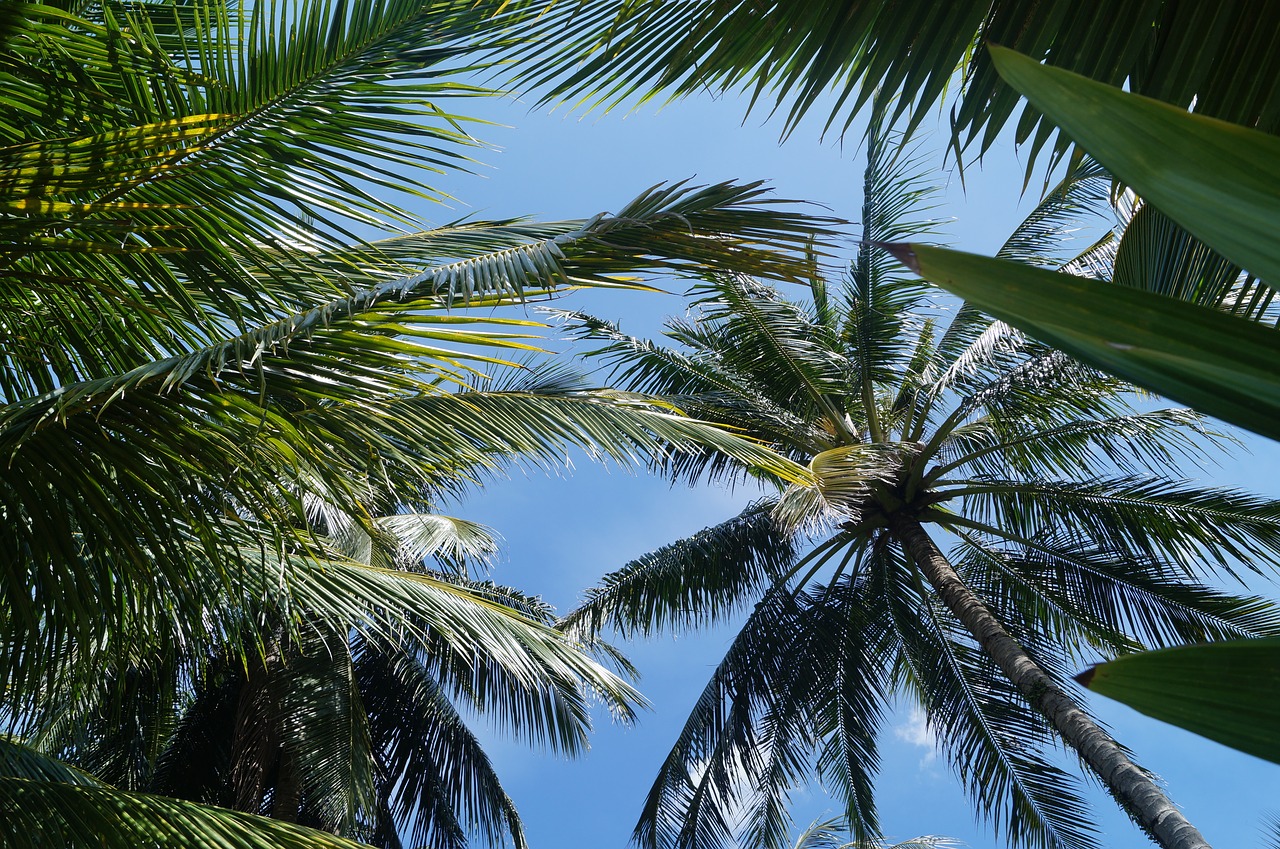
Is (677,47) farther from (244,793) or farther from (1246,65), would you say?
(244,793)

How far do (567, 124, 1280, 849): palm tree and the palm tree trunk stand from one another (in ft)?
0.19

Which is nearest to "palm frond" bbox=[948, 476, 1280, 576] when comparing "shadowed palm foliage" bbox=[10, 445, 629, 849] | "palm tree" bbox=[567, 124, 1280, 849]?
"palm tree" bbox=[567, 124, 1280, 849]

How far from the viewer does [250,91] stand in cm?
219

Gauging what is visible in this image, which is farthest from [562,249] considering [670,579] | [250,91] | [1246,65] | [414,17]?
[670,579]

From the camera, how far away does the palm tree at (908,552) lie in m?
8.41

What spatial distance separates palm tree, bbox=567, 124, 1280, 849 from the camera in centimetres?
841

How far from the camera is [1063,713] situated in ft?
20.5

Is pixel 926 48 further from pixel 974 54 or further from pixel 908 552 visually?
pixel 908 552

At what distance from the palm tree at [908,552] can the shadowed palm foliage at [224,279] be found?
570 centimetres

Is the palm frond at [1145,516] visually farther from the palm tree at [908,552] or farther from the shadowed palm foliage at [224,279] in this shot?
the shadowed palm foliage at [224,279]

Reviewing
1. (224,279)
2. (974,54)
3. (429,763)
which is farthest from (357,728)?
(974,54)

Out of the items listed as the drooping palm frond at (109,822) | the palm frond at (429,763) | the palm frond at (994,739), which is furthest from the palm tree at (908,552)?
the drooping palm frond at (109,822)

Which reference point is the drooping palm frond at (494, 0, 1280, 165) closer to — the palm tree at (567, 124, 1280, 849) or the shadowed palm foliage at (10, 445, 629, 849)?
the shadowed palm foliage at (10, 445, 629, 849)

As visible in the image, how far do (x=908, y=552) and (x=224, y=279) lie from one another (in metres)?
7.55
